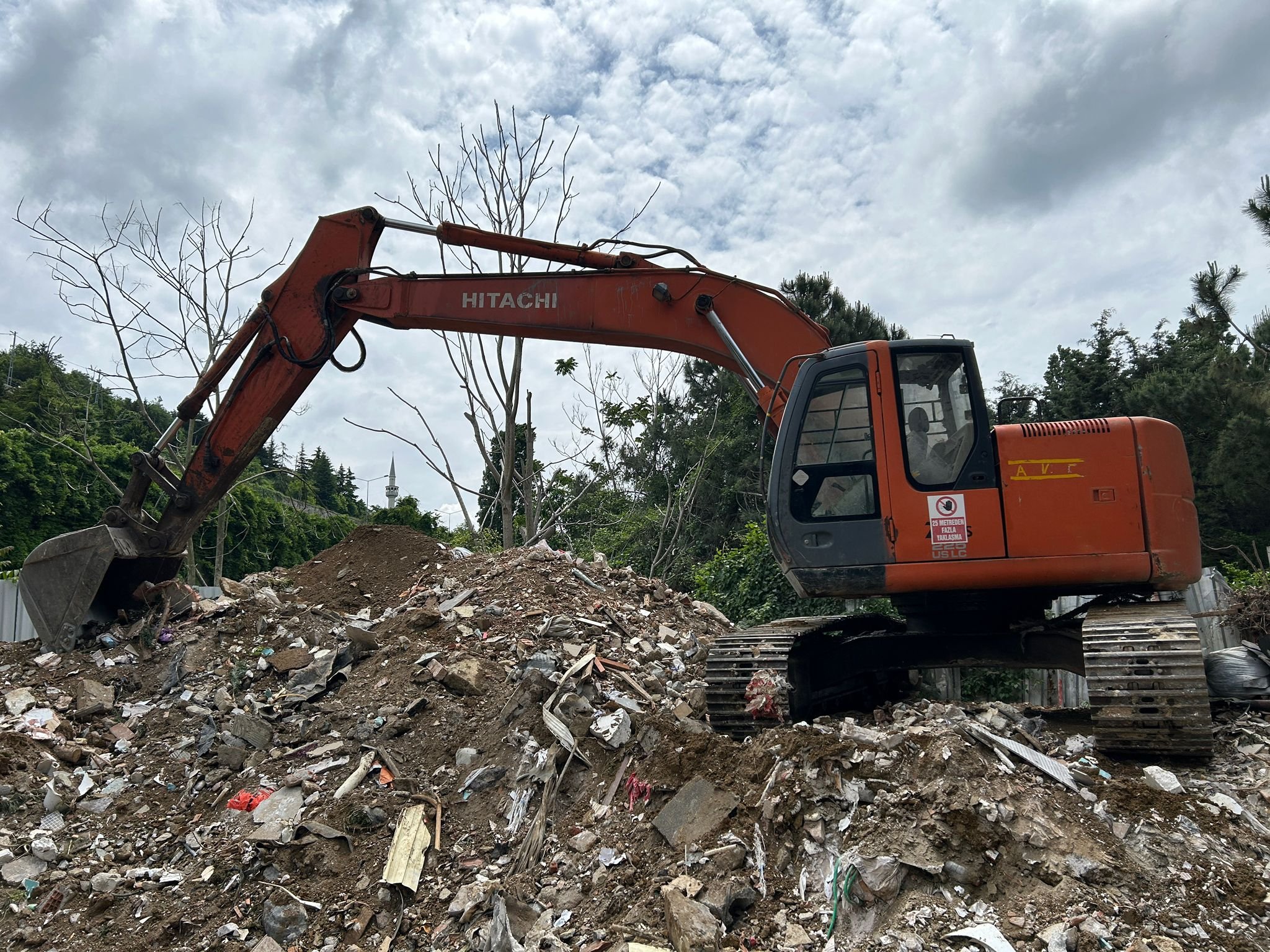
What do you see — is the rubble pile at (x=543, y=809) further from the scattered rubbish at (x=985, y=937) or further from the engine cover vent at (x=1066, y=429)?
the engine cover vent at (x=1066, y=429)

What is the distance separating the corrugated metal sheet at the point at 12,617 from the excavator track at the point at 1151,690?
450 inches

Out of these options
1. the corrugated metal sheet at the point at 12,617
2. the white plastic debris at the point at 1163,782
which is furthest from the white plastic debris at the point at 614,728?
the corrugated metal sheet at the point at 12,617

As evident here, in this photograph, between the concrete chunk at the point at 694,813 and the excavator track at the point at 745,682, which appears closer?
the concrete chunk at the point at 694,813

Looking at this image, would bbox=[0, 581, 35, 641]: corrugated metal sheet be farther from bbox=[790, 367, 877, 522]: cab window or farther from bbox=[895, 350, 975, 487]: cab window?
bbox=[895, 350, 975, 487]: cab window

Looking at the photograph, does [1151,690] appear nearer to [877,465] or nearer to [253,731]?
[877,465]

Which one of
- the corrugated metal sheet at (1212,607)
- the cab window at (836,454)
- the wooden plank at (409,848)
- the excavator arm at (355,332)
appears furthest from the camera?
the corrugated metal sheet at (1212,607)

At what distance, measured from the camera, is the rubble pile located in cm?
344

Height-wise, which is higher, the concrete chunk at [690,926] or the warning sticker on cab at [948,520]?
the warning sticker on cab at [948,520]

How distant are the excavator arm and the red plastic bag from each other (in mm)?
2696

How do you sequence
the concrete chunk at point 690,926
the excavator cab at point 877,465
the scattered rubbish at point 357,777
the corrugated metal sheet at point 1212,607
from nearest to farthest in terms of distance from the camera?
1. the concrete chunk at point 690,926
2. the scattered rubbish at point 357,777
3. the excavator cab at point 877,465
4. the corrugated metal sheet at point 1212,607

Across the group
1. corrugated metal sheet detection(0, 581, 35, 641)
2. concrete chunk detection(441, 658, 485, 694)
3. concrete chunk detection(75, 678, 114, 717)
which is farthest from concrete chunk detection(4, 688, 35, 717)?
corrugated metal sheet detection(0, 581, 35, 641)

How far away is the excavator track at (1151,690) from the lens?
4.49 metres

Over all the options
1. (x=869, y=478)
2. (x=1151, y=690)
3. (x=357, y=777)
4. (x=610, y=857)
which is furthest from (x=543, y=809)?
(x=1151, y=690)

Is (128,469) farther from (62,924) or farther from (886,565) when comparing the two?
(886,565)
